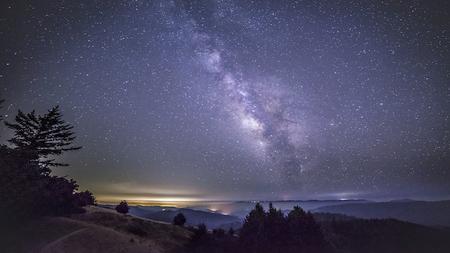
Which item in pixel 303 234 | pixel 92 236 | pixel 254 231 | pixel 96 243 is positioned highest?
pixel 92 236

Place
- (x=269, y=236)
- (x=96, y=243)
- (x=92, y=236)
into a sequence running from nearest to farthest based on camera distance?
(x=96, y=243)
(x=92, y=236)
(x=269, y=236)

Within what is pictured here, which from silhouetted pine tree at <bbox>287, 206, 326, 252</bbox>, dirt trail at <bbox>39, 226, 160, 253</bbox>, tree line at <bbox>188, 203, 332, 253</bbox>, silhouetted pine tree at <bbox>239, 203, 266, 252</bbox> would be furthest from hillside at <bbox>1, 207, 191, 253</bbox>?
silhouetted pine tree at <bbox>287, 206, 326, 252</bbox>

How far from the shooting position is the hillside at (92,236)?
18.3 m

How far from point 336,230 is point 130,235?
35.3 metres

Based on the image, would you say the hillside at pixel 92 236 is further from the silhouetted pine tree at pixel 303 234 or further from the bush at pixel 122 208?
the silhouetted pine tree at pixel 303 234

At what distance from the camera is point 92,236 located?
2008cm

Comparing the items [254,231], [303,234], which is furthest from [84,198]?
[303,234]

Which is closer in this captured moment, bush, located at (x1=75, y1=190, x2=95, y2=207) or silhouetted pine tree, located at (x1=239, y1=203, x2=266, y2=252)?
silhouetted pine tree, located at (x1=239, y1=203, x2=266, y2=252)

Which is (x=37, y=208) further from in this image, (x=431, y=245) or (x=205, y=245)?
(x=431, y=245)

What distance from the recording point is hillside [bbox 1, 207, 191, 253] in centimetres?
1834

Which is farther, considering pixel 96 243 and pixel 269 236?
pixel 269 236

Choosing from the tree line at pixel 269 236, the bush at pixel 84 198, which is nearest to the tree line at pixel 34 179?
the bush at pixel 84 198

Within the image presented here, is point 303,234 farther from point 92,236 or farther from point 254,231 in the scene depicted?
point 92,236

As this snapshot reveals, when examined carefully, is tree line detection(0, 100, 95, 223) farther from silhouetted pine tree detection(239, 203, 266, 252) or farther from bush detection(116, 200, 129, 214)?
silhouetted pine tree detection(239, 203, 266, 252)
